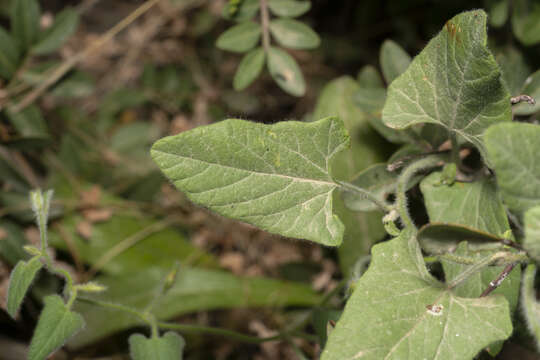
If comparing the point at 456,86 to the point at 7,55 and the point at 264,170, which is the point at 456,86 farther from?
the point at 7,55

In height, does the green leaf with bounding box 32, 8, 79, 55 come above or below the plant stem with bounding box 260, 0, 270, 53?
above

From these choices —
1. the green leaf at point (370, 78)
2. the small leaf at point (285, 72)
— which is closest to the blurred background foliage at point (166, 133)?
the green leaf at point (370, 78)

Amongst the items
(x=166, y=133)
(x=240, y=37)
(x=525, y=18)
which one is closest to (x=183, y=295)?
(x=166, y=133)

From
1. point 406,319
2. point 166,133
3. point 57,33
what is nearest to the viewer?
point 406,319

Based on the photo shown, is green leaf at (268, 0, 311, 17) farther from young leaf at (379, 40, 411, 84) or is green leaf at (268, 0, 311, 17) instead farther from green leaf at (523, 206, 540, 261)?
green leaf at (523, 206, 540, 261)

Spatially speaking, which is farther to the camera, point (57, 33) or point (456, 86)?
point (57, 33)

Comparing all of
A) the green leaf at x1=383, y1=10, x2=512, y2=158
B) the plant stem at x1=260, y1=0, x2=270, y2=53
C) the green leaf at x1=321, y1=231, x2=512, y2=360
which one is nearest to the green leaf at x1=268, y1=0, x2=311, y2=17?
the plant stem at x1=260, y1=0, x2=270, y2=53
